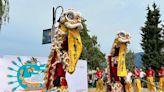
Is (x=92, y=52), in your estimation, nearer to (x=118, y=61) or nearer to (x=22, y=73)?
(x=22, y=73)

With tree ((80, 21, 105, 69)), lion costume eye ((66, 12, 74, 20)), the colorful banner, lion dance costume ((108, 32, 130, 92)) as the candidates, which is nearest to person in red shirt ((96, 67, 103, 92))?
the colorful banner

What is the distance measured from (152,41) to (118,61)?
33.0 meters

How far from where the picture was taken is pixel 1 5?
14.6 metres

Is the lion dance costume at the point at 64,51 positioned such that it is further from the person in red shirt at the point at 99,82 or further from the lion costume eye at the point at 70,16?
the person in red shirt at the point at 99,82

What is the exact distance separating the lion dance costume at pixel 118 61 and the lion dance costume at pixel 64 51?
3360 millimetres

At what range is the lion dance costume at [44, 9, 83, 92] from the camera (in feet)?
26.7

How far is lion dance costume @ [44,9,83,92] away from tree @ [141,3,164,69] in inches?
1404

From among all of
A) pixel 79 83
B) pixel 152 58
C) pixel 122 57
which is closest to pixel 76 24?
pixel 122 57

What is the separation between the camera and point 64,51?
8250mm

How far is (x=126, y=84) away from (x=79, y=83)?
5056 millimetres

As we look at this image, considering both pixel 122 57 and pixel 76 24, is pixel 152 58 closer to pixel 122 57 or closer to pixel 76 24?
pixel 122 57

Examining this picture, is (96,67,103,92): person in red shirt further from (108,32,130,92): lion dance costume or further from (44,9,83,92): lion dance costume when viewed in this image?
(44,9,83,92): lion dance costume

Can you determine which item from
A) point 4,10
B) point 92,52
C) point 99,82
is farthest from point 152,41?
point 4,10

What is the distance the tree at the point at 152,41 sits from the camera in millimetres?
43344
